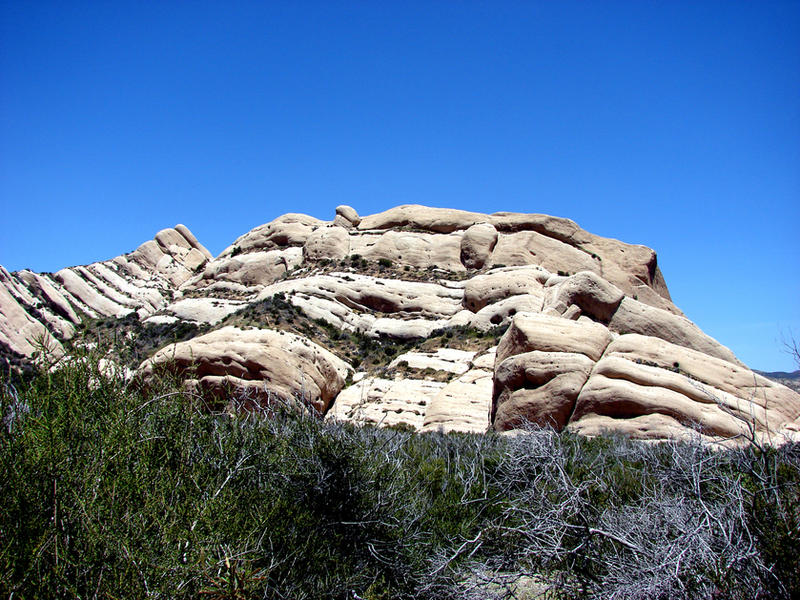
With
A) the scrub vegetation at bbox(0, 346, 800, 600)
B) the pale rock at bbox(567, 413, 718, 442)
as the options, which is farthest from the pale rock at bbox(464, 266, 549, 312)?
the scrub vegetation at bbox(0, 346, 800, 600)

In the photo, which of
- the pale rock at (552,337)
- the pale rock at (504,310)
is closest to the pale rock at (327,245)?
the pale rock at (504,310)

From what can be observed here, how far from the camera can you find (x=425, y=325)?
29.9m

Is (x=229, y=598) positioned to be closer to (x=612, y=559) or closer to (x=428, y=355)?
(x=612, y=559)

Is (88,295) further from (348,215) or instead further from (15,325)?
(348,215)

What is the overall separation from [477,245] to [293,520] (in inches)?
1373

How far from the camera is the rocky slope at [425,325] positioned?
1554 cm

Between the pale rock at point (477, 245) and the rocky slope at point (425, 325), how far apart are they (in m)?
0.15

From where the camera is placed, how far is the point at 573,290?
942 inches

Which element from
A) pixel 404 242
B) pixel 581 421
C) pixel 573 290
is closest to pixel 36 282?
pixel 404 242

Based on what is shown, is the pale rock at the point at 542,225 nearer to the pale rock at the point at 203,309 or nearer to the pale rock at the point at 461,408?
the pale rock at the point at 203,309

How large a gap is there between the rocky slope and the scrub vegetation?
2.04ft

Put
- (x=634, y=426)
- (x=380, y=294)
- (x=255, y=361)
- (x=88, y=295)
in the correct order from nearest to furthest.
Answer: (x=634, y=426)
(x=255, y=361)
(x=380, y=294)
(x=88, y=295)

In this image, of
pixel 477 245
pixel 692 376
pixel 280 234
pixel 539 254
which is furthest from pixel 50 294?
pixel 692 376

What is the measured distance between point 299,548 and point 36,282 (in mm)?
44401
